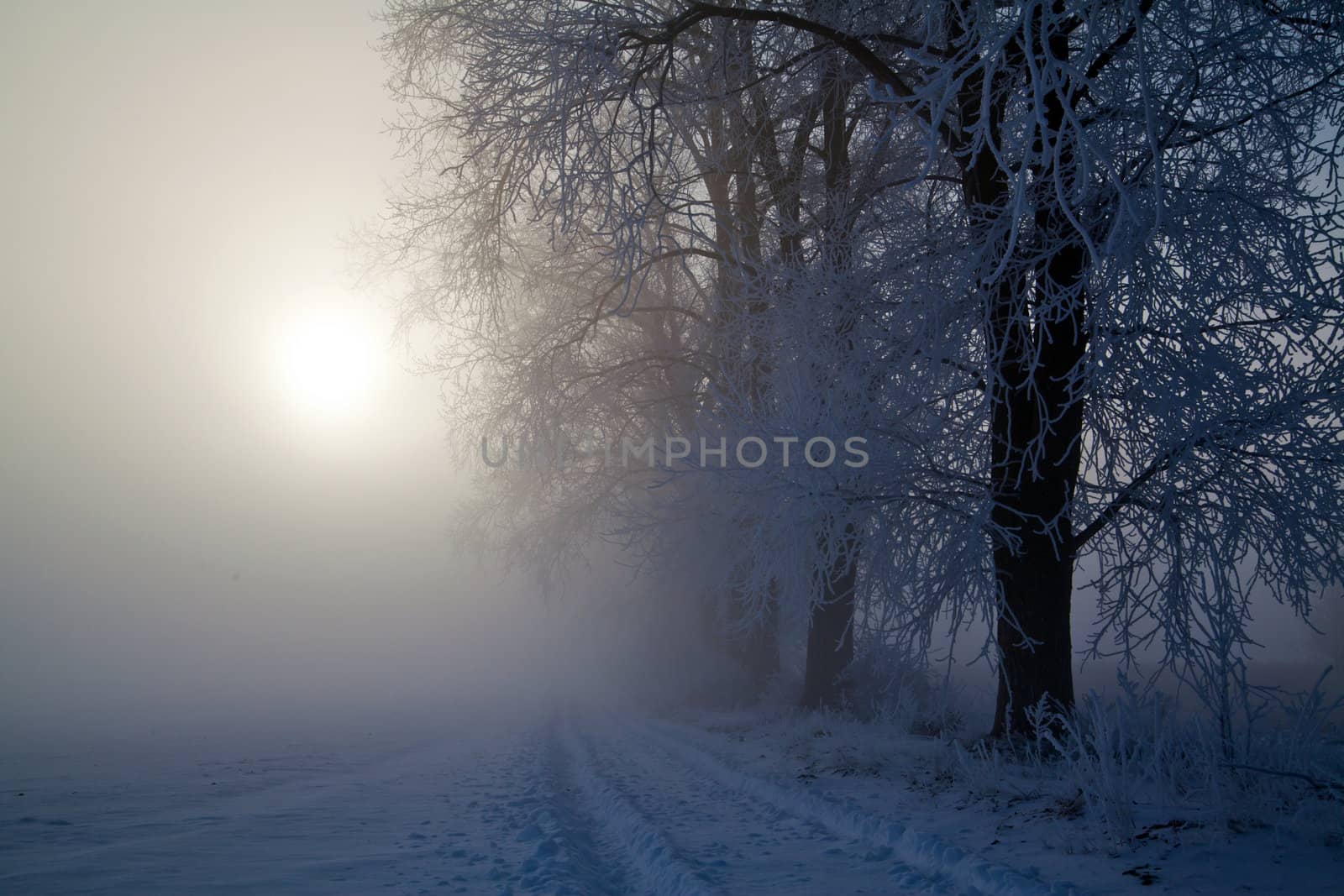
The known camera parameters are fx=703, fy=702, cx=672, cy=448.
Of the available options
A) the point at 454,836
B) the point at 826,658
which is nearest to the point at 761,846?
the point at 454,836

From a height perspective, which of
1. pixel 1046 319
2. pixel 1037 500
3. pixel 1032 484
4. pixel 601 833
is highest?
pixel 1046 319

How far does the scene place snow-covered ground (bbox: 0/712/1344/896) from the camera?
10.5 ft

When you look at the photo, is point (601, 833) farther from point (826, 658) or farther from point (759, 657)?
point (759, 657)

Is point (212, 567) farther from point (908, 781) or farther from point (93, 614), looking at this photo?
point (908, 781)

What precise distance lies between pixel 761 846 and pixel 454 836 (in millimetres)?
2009

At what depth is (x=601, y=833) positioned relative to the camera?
481cm

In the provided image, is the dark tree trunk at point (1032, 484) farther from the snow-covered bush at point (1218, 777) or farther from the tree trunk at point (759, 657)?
the tree trunk at point (759, 657)

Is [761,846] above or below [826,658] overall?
below

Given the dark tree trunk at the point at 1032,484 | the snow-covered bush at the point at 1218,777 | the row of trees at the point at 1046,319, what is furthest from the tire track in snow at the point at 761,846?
the dark tree trunk at the point at 1032,484

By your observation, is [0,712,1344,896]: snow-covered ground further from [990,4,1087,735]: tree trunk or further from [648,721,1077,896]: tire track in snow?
[990,4,1087,735]: tree trunk

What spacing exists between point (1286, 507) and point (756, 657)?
9.82 meters

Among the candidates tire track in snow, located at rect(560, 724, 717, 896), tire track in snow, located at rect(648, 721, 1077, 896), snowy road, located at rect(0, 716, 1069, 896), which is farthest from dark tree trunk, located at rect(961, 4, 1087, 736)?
tire track in snow, located at rect(560, 724, 717, 896)

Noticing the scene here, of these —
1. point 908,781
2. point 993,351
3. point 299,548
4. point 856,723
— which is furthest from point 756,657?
point 299,548

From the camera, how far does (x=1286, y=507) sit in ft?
16.3
